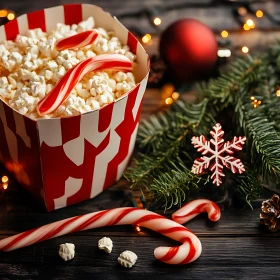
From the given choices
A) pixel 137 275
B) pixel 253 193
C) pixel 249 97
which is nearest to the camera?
pixel 137 275

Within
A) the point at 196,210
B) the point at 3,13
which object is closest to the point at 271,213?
the point at 196,210

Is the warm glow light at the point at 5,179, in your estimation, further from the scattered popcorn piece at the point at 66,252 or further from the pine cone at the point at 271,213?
the pine cone at the point at 271,213

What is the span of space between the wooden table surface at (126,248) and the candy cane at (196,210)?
0.08 ft

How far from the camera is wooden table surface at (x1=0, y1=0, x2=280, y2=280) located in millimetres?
1474

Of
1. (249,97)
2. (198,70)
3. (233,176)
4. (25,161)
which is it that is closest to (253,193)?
(233,176)

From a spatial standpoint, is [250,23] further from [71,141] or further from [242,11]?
[71,141]

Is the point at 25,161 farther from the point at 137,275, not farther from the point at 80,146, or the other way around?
the point at 137,275

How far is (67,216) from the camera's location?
1.62 meters

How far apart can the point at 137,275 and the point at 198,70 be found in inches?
29.7

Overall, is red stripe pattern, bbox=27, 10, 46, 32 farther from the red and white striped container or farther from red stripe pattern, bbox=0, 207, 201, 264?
red stripe pattern, bbox=0, 207, 201, 264

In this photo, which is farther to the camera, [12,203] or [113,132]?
[12,203]

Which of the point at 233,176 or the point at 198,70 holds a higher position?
the point at 198,70

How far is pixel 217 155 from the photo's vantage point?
5.21 feet

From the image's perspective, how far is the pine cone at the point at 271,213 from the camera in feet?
5.11
